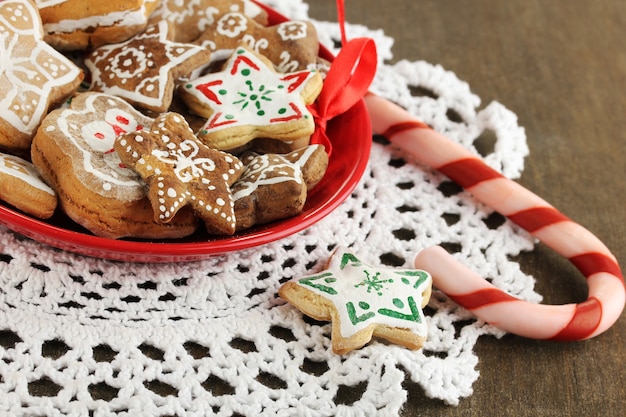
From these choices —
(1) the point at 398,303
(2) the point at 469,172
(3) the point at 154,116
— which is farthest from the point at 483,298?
(3) the point at 154,116

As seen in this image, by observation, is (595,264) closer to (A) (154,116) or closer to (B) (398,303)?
(B) (398,303)

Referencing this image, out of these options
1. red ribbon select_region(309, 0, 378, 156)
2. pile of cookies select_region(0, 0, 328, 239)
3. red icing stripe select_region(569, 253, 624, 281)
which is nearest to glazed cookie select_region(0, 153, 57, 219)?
pile of cookies select_region(0, 0, 328, 239)

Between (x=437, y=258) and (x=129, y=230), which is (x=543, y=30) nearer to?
(x=437, y=258)

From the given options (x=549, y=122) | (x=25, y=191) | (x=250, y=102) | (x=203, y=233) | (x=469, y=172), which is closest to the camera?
(x=25, y=191)

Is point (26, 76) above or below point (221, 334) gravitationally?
above

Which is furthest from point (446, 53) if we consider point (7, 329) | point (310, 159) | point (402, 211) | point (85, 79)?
point (7, 329)

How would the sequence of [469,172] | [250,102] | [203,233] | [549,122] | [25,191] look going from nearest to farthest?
[25,191]
[203,233]
[250,102]
[469,172]
[549,122]

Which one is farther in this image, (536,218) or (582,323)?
(536,218)
